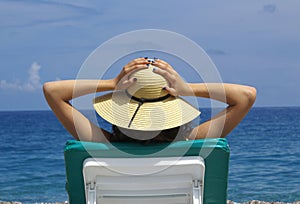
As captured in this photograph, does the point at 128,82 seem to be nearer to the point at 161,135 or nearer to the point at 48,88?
the point at 161,135

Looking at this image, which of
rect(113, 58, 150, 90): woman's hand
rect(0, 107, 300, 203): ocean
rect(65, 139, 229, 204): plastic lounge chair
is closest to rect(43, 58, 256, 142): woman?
rect(113, 58, 150, 90): woman's hand

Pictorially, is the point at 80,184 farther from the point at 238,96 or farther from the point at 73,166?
the point at 238,96

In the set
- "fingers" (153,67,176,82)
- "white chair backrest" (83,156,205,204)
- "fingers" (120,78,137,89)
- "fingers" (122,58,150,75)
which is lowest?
"white chair backrest" (83,156,205,204)

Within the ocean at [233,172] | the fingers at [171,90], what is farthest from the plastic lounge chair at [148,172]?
the ocean at [233,172]

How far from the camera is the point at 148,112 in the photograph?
3.18m

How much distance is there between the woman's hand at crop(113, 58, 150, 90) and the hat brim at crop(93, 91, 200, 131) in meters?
0.06

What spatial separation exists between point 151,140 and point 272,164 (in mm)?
17139

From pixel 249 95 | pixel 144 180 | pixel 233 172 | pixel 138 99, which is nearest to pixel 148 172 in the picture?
pixel 144 180

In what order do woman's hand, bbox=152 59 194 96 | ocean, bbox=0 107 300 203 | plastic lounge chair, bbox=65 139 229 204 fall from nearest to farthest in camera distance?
plastic lounge chair, bbox=65 139 229 204, woman's hand, bbox=152 59 194 96, ocean, bbox=0 107 300 203

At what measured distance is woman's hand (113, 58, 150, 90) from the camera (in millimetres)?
3227

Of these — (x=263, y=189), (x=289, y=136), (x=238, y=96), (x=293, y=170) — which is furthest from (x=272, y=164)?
(x=238, y=96)

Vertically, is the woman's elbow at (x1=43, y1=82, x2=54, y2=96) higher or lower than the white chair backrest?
higher

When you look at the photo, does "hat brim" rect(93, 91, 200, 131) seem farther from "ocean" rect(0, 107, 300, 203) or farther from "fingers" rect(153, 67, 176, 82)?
"ocean" rect(0, 107, 300, 203)

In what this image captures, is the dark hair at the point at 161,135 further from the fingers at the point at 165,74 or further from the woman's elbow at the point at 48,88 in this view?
the woman's elbow at the point at 48,88
